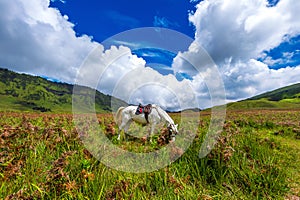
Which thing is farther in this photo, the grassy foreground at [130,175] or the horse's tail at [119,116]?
the horse's tail at [119,116]

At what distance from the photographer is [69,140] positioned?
571 centimetres

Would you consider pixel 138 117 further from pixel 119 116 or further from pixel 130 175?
pixel 130 175

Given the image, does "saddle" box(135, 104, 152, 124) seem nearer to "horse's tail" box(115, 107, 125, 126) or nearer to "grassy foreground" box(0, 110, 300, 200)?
"horse's tail" box(115, 107, 125, 126)

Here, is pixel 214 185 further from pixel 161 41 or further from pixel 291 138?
pixel 291 138

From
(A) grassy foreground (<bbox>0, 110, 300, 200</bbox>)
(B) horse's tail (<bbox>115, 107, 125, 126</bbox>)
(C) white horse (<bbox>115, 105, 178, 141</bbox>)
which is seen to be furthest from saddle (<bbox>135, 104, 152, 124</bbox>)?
(A) grassy foreground (<bbox>0, 110, 300, 200</bbox>)

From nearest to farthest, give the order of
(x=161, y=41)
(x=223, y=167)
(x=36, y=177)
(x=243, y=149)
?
1. (x=36, y=177)
2. (x=223, y=167)
3. (x=243, y=149)
4. (x=161, y=41)

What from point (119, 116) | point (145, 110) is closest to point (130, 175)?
point (145, 110)

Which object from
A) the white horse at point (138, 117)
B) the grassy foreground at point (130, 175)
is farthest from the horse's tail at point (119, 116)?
the grassy foreground at point (130, 175)

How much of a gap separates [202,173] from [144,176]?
1369 mm

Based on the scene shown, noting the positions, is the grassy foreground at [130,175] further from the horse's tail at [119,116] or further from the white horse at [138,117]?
the horse's tail at [119,116]

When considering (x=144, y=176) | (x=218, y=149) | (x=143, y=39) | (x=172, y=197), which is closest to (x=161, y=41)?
(x=143, y=39)

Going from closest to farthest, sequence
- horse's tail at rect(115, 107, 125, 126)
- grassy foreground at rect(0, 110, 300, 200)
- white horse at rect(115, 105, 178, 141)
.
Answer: grassy foreground at rect(0, 110, 300, 200) → white horse at rect(115, 105, 178, 141) → horse's tail at rect(115, 107, 125, 126)

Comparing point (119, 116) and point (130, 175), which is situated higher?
point (119, 116)

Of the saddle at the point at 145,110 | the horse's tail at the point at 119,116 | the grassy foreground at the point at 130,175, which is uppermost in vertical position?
the saddle at the point at 145,110
